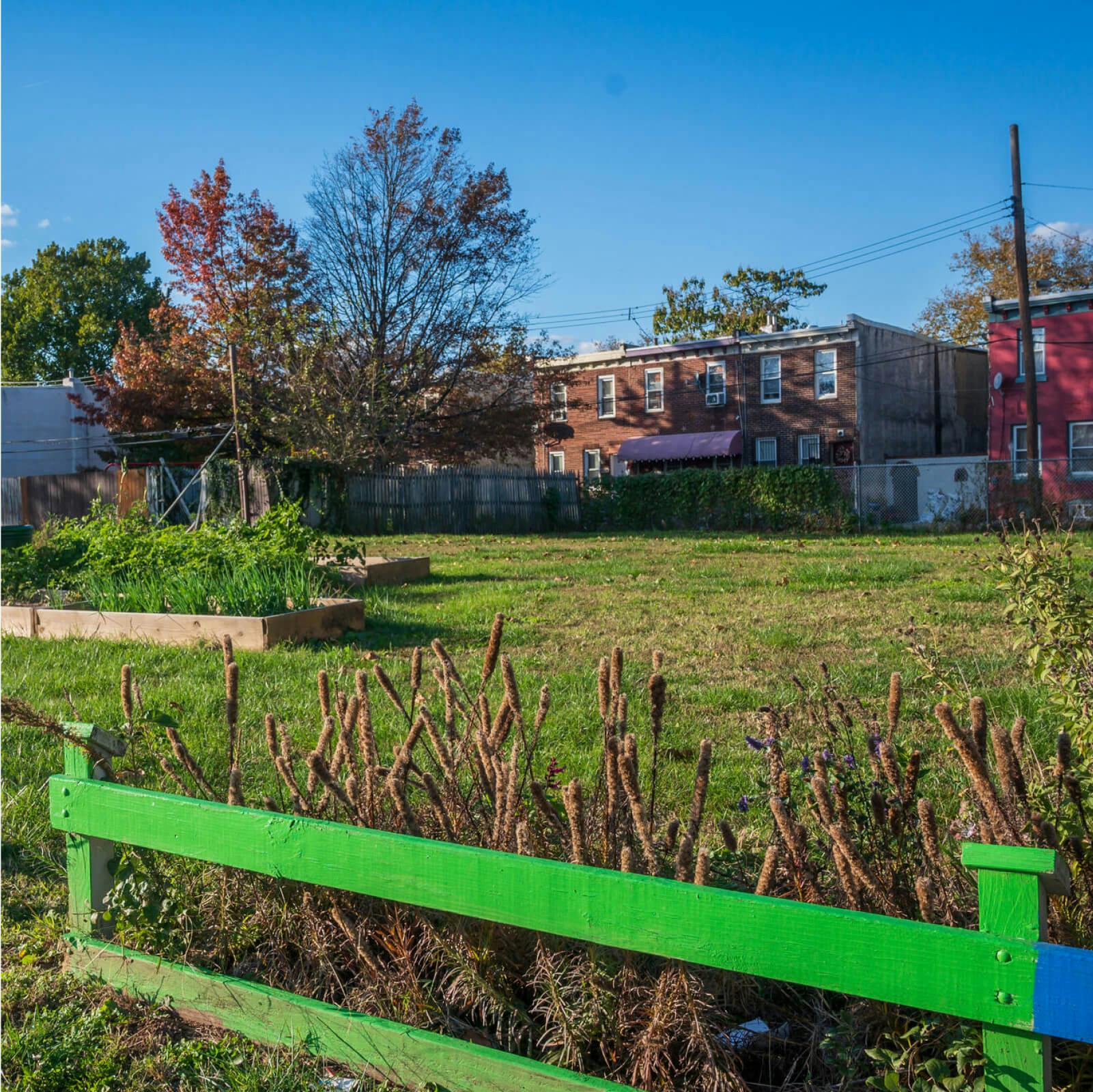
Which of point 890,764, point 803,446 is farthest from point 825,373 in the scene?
point 890,764

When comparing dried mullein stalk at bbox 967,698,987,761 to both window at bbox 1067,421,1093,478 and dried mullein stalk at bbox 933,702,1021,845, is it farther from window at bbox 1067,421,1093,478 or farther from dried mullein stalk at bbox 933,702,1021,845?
window at bbox 1067,421,1093,478

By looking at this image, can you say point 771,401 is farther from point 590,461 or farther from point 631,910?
point 631,910

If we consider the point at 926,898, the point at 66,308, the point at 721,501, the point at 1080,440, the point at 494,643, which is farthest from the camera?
the point at 66,308

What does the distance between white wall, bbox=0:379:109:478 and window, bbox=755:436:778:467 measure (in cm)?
2611

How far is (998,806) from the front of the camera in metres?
2.12

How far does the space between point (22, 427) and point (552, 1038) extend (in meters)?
46.7

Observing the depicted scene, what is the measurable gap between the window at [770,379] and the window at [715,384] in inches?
61.8

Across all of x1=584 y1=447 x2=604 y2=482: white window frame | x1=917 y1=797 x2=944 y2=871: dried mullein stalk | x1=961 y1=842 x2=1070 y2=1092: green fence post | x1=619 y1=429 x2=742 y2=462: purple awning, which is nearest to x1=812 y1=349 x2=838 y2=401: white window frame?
x1=619 y1=429 x2=742 y2=462: purple awning

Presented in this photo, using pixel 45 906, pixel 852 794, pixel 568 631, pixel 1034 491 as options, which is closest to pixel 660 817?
pixel 852 794

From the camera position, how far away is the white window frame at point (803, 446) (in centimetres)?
3925

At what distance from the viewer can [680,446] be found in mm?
41156

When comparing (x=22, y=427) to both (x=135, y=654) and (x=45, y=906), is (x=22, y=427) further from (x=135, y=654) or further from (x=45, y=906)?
(x=45, y=906)

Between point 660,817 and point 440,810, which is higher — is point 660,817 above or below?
below

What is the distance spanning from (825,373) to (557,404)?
10446 mm
